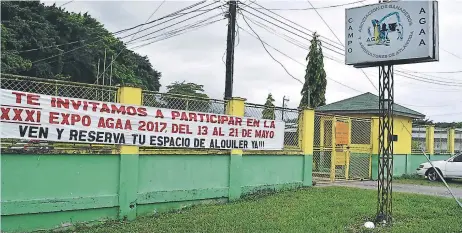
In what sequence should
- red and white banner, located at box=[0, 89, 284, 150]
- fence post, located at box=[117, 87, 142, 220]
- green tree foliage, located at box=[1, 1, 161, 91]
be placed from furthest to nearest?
1. green tree foliage, located at box=[1, 1, 161, 91]
2. fence post, located at box=[117, 87, 142, 220]
3. red and white banner, located at box=[0, 89, 284, 150]

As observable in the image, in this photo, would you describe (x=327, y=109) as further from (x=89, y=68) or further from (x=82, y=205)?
(x=89, y=68)

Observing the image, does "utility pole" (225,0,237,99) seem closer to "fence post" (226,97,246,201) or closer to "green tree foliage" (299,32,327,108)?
"fence post" (226,97,246,201)

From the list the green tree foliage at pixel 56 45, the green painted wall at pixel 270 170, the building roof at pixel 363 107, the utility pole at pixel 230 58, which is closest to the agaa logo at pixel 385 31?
the green painted wall at pixel 270 170

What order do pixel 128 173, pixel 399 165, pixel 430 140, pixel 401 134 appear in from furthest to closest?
pixel 430 140, pixel 401 134, pixel 399 165, pixel 128 173

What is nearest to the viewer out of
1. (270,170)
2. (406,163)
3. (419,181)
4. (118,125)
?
(118,125)

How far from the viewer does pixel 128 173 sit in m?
8.09

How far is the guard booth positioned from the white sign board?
477 cm

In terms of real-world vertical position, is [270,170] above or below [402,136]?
below

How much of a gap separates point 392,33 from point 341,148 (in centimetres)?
707

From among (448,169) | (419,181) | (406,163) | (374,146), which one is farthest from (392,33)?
(406,163)

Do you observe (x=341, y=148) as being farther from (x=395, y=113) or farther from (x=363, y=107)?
(x=395, y=113)

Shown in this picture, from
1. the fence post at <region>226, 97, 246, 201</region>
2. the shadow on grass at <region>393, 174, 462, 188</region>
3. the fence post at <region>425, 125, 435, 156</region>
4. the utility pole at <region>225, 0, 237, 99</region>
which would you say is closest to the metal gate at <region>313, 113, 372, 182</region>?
the shadow on grass at <region>393, 174, 462, 188</region>

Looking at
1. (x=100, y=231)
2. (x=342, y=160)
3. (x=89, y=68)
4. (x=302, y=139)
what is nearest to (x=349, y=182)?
(x=342, y=160)

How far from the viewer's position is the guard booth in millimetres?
14305
